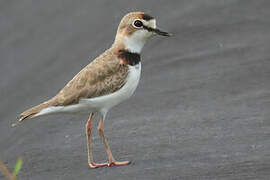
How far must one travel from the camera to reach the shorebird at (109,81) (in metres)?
7.19

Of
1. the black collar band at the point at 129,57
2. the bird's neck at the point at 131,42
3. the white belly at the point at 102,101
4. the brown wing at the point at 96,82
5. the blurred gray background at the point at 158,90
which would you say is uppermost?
the bird's neck at the point at 131,42

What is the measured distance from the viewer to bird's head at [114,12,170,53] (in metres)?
7.37

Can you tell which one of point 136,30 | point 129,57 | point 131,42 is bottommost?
point 129,57

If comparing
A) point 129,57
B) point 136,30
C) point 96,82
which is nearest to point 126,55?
point 129,57

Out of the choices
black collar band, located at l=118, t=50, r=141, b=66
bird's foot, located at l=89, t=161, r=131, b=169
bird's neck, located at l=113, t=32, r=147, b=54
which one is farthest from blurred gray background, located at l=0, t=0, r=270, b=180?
bird's neck, located at l=113, t=32, r=147, b=54

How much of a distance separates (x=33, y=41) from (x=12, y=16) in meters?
1.32

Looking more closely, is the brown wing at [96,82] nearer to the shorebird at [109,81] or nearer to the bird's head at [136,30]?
the shorebird at [109,81]

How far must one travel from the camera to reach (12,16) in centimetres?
1479

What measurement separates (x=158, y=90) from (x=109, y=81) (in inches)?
108

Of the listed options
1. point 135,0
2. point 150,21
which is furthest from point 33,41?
point 150,21

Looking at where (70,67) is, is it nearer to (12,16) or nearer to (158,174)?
(12,16)

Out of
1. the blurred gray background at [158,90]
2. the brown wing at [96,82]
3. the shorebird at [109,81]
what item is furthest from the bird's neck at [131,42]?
the blurred gray background at [158,90]

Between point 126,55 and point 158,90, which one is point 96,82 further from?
point 158,90

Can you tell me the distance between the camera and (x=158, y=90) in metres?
9.92
